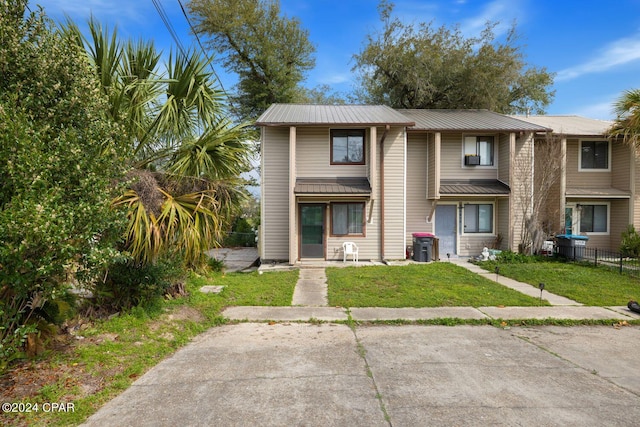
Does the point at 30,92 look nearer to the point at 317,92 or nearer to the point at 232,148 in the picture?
the point at 232,148

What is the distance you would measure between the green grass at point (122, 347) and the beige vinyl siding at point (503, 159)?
10338mm

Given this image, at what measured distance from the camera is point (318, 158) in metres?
12.6

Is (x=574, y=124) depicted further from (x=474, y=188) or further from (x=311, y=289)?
(x=311, y=289)

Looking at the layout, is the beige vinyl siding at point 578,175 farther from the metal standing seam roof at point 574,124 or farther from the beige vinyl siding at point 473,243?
the beige vinyl siding at point 473,243

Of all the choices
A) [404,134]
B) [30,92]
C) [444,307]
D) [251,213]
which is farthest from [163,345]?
[251,213]

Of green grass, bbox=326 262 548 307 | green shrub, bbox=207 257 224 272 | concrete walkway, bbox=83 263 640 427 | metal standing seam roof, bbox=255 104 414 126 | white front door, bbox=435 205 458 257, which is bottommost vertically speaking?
concrete walkway, bbox=83 263 640 427

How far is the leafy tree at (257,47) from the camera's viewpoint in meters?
20.4

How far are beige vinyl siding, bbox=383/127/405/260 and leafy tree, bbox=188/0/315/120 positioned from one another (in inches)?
480

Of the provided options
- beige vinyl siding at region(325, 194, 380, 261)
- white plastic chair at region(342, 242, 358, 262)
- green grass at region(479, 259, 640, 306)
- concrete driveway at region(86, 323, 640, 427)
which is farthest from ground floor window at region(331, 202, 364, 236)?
concrete driveway at region(86, 323, 640, 427)

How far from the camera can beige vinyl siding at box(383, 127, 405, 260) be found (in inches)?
493

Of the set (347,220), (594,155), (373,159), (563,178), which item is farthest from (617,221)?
(347,220)

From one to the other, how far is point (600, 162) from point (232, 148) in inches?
621

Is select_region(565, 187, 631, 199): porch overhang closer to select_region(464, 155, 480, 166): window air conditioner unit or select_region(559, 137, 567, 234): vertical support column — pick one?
select_region(559, 137, 567, 234): vertical support column

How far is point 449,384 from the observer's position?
3.78m
